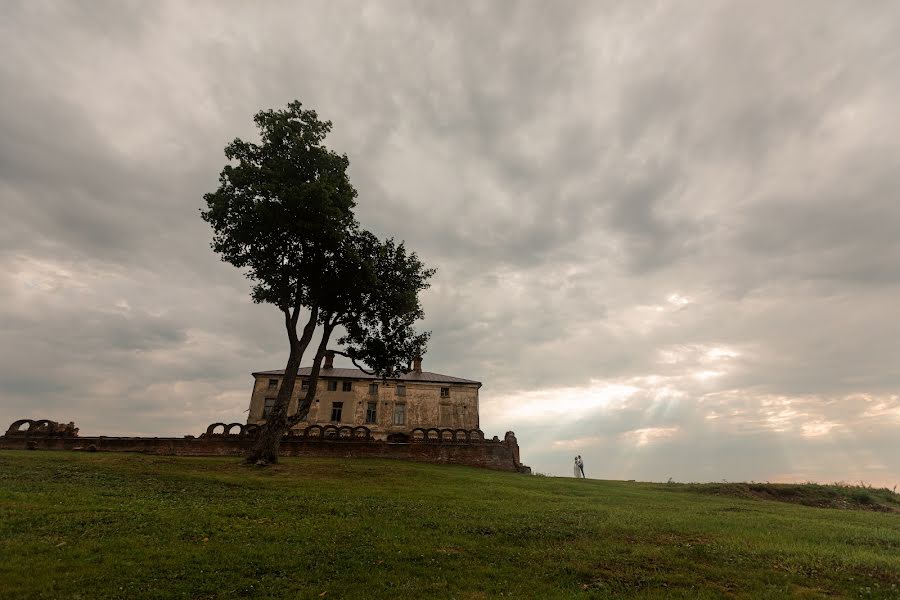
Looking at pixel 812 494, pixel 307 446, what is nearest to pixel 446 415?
pixel 307 446

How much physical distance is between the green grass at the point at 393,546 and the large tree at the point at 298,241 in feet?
34.2

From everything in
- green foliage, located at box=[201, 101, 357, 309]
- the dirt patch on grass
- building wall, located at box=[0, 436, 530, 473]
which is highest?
green foliage, located at box=[201, 101, 357, 309]

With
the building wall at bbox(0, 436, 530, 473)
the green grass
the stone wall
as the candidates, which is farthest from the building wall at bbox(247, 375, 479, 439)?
the green grass

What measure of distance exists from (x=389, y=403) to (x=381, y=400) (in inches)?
36.9

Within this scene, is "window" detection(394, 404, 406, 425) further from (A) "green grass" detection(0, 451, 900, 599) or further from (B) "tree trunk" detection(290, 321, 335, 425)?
(A) "green grass" detection(0, 451, 900, 599)

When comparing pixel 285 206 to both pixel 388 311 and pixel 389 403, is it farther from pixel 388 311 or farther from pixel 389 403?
pixel 389 403

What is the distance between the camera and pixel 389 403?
50156 millimetres

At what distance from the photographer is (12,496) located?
505 inches

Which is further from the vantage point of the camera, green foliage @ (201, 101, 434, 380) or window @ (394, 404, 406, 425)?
window @ (394, 404, 406, 425)

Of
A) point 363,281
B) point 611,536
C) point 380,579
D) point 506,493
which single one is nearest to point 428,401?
point 363,281

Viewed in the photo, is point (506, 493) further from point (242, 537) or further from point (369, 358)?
point (369, 358)

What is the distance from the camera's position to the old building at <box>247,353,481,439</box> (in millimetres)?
48750

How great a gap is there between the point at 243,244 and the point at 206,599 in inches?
867

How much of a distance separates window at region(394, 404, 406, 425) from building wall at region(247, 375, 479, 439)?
32 cm
